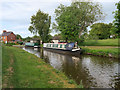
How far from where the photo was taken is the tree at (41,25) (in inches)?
2304

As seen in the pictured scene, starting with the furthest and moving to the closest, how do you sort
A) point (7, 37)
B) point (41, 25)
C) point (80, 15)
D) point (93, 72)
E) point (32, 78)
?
point (7, 37) → point (41, 25) → point (80, 15) → point (93, 72) → point (32, 78)

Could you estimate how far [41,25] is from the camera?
58.4 m

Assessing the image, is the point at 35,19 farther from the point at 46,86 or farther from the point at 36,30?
the point at 46,86

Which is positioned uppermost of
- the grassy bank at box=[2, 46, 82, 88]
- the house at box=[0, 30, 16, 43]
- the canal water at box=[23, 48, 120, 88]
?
Answer: the house at box=[0, 30, 16, 43]

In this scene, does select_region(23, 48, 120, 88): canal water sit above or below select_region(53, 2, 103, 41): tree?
below

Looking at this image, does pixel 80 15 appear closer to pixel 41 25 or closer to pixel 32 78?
pixel 41 25

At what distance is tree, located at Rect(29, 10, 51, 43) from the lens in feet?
192

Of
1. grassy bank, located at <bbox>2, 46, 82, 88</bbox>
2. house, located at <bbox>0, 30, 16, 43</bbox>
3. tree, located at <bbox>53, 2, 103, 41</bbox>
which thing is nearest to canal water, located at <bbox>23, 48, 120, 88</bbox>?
grassy bank, located at <bbox>2, 46, 82, 88</bbox>

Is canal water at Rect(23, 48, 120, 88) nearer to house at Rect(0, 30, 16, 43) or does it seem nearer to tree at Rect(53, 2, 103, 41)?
tree at Rect(53, 2, 103, 41)

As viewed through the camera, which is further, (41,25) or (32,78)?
(41,25)

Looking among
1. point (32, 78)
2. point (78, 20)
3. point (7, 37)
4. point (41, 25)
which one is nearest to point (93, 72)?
point (32, 78)

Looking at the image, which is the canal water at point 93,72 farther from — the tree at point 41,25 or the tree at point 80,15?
the tree at point 41,25

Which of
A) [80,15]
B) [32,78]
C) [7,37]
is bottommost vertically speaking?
[32,78]

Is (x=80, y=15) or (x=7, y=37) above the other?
(x=80, y=15)
